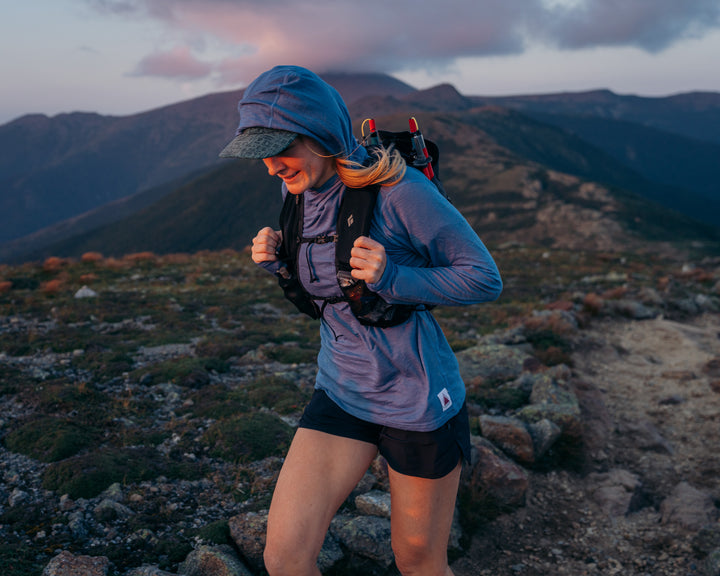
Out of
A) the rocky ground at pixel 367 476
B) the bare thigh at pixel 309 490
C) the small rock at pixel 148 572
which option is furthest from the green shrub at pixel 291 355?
the bare thigh at pixel 309 490

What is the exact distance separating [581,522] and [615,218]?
6182 centimetres

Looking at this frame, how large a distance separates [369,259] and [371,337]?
44 cm

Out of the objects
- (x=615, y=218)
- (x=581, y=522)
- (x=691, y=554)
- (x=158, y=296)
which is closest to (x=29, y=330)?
(x=158, y=296)

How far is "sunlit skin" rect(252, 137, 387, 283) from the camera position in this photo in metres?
1.94

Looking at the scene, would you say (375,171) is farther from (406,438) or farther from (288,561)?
(288,561)

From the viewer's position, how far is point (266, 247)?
8.26 feet

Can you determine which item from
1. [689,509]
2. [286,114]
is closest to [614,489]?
[689,509]

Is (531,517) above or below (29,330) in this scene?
below

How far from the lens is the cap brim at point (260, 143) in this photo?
6.38 feet

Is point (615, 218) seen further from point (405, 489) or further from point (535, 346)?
point (405, 489)

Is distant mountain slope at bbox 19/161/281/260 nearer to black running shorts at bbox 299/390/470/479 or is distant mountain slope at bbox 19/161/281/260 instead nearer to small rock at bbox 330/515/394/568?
small rock at bbox 330/515/394/568

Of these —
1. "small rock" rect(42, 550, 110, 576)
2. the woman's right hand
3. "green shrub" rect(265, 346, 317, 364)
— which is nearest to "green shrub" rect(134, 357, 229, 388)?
"green shrub" rect(265, 346, 317, 364)

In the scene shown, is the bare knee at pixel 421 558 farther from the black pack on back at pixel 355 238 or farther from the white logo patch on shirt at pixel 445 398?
the black pack on back at pixel 355 238

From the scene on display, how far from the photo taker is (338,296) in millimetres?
2295
